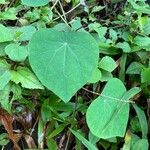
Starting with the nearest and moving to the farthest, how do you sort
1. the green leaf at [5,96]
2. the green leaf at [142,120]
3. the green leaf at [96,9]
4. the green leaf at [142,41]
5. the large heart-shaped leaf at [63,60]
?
the large heart-shaped leaf at [63,60] → the green leaf at [5,96] → the green leaf at [142,120] → the green leaf at [142,41] → the green leaf at [96,9]

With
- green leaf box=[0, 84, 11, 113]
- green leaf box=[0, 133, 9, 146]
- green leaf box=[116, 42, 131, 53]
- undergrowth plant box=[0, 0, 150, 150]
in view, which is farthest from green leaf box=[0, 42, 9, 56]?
green leaf box=[116, 42, 131, 53]

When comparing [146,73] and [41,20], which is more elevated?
[41,20]

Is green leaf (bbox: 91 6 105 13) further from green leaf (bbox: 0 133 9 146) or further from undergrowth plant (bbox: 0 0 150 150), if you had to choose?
green leaf (bbox: 0 133 9 146)

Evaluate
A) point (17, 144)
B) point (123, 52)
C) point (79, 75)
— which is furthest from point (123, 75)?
point (17, 144)

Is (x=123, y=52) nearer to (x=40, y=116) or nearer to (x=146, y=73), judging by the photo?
(x=146, y=73)

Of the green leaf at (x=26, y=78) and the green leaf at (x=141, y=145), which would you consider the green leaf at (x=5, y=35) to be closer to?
the green leaf at (x=26, y=78)

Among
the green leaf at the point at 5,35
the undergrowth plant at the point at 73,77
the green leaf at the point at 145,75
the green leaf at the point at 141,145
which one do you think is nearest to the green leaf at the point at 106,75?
the undergrowth plant at the point at 73,77
